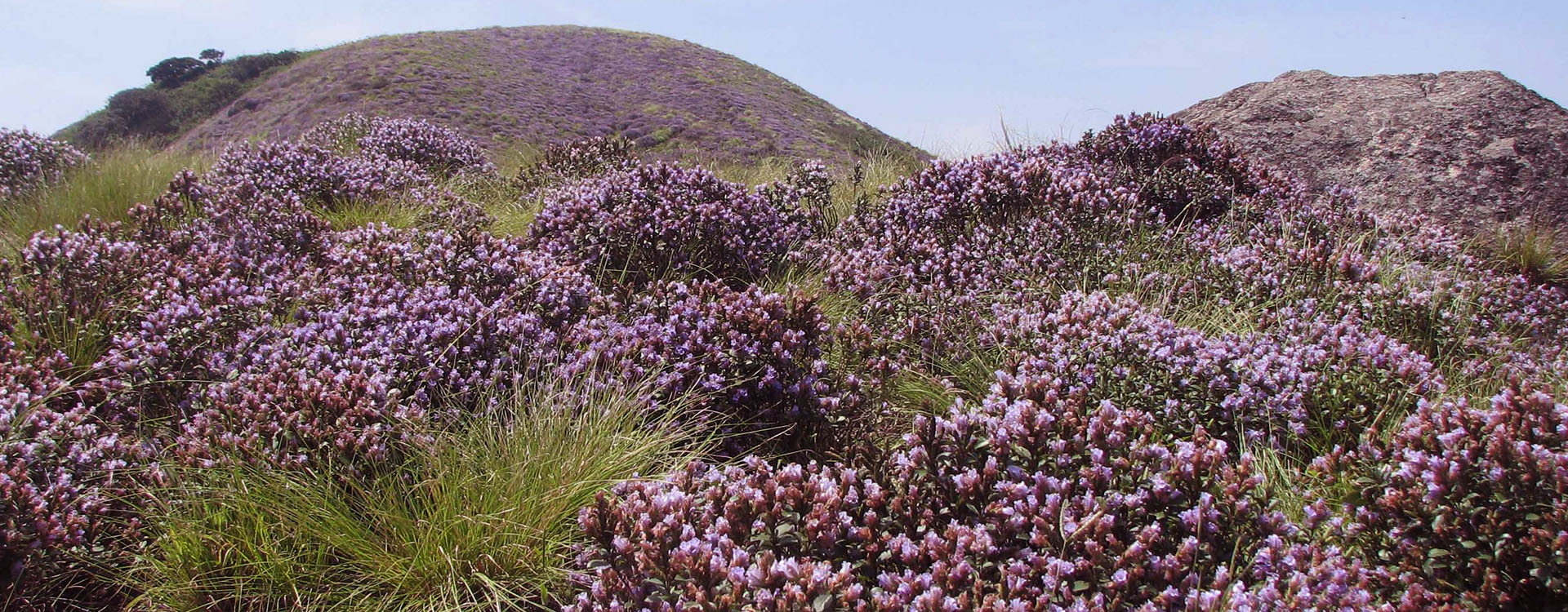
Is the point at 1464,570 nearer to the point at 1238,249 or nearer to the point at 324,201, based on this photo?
the point at 1238,249

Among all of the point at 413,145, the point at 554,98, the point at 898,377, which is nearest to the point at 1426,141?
the point at 898,377

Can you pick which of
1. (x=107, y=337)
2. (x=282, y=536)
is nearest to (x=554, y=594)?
(x=282, y=536)

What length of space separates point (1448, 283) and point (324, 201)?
829cm

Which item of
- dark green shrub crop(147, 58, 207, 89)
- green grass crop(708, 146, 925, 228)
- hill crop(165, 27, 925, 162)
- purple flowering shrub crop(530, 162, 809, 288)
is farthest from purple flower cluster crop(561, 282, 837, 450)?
dark green shrub crop(147, 58, 207, 89)

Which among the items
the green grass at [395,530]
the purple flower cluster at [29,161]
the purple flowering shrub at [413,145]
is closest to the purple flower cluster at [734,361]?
the green grass at [395,530]

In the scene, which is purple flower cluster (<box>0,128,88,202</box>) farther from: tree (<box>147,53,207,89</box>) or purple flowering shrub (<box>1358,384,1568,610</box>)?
tree (<box>147,53,207,89</box>)

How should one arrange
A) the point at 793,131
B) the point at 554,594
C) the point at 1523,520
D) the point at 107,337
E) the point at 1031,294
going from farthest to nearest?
1. the point at 793,131
2. the point at 1031,294
3. the point at 107,337
4. the point at 554,594
5. the point at 1523,520

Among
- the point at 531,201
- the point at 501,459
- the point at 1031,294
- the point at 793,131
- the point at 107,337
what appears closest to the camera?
the point at 501,459

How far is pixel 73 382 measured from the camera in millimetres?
3861

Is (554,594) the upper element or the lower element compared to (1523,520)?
lower

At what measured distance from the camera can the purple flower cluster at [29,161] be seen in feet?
25.5

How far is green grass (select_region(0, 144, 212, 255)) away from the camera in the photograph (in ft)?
20.2

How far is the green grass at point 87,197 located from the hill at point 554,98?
4868 mm

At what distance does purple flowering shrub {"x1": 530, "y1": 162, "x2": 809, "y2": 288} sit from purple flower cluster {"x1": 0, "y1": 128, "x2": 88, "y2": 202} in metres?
5.27
